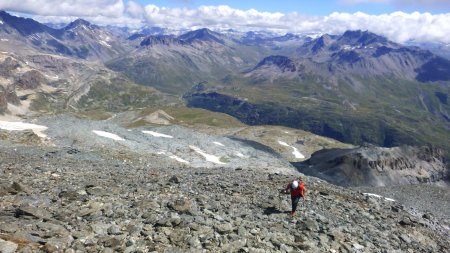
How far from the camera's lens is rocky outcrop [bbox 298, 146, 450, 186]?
7856cm

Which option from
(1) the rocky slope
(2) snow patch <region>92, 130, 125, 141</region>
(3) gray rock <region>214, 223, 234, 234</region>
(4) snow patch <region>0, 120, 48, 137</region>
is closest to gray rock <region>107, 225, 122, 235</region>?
(1) the rocky slope

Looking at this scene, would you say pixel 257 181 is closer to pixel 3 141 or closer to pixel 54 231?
pixel 54 231

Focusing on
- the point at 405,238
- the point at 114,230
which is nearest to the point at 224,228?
the point at 114,230

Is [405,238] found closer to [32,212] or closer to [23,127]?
[32,212]

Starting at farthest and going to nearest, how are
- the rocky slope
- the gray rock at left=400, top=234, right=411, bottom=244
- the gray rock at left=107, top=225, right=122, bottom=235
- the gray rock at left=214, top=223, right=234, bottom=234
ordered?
the gray rock at left=400, top=234, right=411, bottom=244, the gray rock at left=214, top=223, right=234, bottom=234, the gray rock at left=107, top=225, right=122, bottom=235, the rocky slope

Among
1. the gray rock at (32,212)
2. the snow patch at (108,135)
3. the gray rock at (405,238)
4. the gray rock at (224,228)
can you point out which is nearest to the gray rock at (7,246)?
the gray rock at (32,212)

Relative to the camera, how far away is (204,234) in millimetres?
20734

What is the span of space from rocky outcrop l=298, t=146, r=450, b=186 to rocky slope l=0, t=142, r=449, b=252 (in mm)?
41141

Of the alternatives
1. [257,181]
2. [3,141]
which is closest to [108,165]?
[257,181]

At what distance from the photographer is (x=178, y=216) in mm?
22578

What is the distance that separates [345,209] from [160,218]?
15.0 metres

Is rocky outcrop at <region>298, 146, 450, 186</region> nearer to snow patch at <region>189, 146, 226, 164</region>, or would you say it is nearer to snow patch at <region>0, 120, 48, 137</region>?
snow patch at <region>189, 146, 226, 164</region>

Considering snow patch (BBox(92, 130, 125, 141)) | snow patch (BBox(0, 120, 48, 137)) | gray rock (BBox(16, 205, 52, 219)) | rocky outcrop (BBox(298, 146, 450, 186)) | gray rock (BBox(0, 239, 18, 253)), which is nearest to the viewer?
gray rock (BBox(0, 239, 18, 253))

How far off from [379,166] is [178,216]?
70.6 m
